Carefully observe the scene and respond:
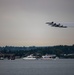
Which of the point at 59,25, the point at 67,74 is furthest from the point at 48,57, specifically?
the point at 59,25

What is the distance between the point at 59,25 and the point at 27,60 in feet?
134

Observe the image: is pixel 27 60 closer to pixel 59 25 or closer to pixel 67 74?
pixel 67 74

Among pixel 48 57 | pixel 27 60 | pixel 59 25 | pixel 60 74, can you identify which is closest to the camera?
pixel 59 25

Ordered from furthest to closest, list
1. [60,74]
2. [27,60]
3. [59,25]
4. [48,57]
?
[27,60], [48,57], [60,74], [59,25]

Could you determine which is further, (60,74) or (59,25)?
(60,74)

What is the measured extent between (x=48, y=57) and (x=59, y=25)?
37.0 m

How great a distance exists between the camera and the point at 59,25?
13.1 m

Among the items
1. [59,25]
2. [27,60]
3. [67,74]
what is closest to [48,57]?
[27,60]

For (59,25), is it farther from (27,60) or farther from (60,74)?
(27,60)

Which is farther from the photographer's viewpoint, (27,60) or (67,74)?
(27,60)

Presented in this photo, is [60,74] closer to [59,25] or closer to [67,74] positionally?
[67,74]

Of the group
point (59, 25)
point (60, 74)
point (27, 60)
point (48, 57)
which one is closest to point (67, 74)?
point (60, 74)

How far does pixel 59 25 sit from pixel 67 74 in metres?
9.74

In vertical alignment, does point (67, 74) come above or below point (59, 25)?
below
